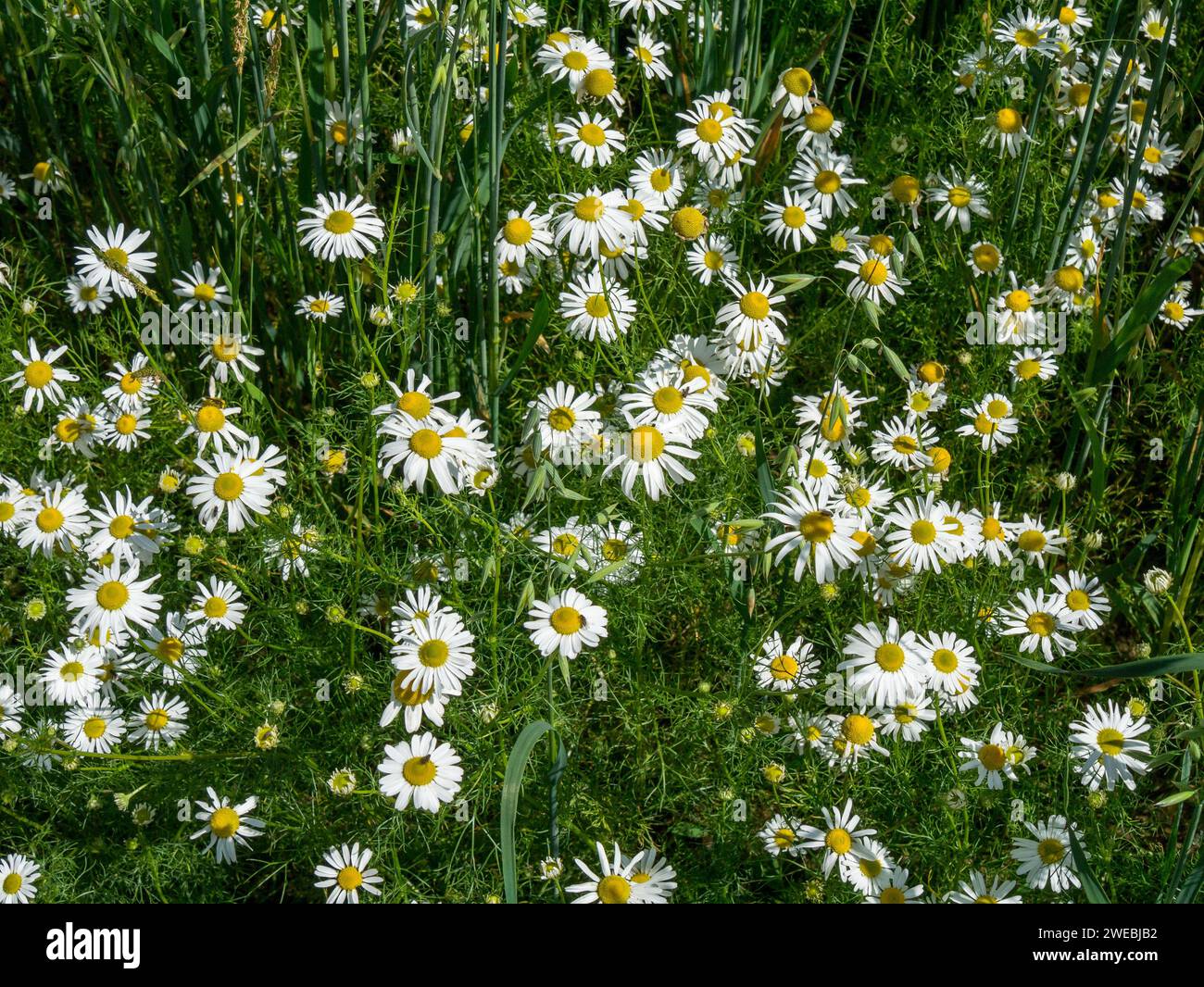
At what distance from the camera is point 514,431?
257 cm

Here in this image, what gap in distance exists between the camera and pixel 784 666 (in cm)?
218

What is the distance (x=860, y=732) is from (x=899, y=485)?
2.47ft

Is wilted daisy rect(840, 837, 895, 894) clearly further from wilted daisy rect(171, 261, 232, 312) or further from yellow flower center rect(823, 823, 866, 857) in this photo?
wilted daisy rect(171, 261, 232, 312)

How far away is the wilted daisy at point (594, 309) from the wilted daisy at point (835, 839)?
1062 mm

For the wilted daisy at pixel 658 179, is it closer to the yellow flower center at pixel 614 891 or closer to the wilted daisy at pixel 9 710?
the yellow flower center at pixel 614 891

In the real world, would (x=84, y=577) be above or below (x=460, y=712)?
Result: above

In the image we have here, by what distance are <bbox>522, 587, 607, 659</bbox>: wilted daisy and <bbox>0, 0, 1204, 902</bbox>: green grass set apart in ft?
0.19

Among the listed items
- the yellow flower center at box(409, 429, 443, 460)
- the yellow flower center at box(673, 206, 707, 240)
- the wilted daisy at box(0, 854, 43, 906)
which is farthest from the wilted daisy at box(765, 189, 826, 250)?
the wilted daisy at box(0, 854, 43, 906)

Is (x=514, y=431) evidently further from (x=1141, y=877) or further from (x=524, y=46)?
(x=1141, y=877)

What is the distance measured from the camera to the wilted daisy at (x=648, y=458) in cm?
200

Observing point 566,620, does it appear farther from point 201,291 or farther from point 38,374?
point 38,374

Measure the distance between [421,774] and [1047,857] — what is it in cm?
115

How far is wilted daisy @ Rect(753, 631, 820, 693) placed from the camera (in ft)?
7.10

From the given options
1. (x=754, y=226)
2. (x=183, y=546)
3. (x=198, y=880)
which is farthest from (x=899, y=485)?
(x=198, y=880)
